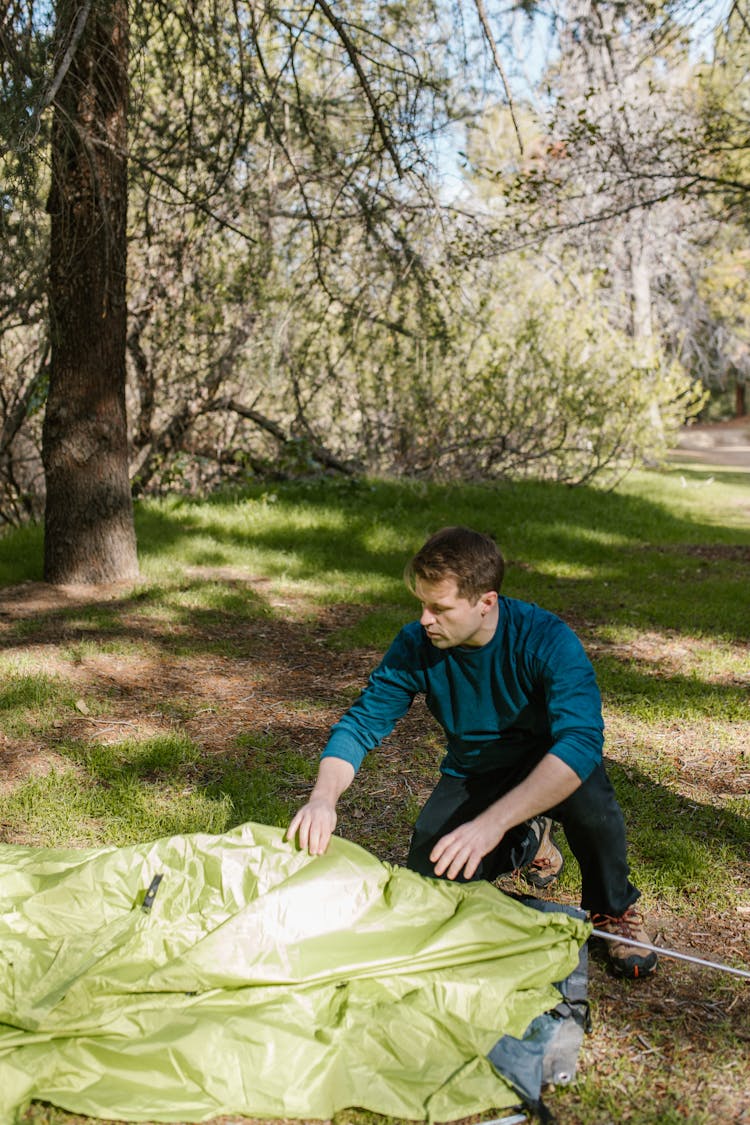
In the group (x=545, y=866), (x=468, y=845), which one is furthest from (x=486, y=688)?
(x=545, y=866)

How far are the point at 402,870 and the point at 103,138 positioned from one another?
4798 millimetres

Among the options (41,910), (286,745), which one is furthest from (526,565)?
(41,910)

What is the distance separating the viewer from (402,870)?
2332 mm

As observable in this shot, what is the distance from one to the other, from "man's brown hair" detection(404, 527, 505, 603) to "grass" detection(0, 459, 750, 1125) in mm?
996

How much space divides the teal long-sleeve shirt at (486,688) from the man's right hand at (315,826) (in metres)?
0.17

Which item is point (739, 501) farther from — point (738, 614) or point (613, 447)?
point (738, 614)

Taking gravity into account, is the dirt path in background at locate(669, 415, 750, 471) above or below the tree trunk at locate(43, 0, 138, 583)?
below

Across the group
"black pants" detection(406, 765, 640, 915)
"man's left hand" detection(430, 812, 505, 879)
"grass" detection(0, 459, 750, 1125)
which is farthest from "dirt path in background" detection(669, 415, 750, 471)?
"man's left hand" detection(430, 812, 505, 879)

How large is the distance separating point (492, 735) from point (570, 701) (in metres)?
0.32

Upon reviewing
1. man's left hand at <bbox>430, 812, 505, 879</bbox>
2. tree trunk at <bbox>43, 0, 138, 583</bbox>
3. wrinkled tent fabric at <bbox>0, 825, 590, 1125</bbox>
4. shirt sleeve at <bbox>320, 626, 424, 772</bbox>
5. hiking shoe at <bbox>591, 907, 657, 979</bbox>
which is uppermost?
tree trunk at <bbox>43, 0, 138, 583</bbox>

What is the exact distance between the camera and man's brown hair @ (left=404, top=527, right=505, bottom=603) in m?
2.37

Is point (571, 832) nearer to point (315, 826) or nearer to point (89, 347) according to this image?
point (315, 826)

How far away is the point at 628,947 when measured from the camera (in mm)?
2414

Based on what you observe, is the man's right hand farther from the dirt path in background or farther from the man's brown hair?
the dirt path in background
